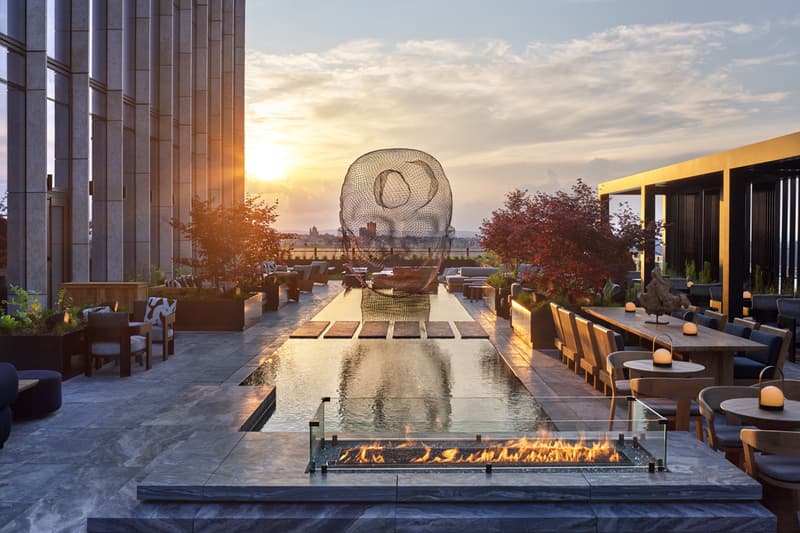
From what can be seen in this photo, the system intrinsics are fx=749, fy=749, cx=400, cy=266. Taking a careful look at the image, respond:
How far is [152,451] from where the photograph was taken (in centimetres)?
614

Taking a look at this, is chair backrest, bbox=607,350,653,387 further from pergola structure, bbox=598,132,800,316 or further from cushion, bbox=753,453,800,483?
pergola structure, bbox=598,132,800,316

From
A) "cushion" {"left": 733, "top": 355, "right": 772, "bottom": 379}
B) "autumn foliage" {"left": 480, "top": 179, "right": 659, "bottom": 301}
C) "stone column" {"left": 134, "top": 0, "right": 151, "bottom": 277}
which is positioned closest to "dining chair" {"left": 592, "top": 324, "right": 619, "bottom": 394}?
"cushion" {"left": 733, "top": 355, "right": 772, "bottom": 379}

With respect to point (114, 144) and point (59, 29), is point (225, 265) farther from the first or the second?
point (59, 29)

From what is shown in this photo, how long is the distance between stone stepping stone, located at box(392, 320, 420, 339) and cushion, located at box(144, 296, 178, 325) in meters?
4.32

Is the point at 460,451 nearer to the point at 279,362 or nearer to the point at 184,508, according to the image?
the point at 184,508

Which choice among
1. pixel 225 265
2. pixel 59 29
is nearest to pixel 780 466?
pixel 225 265

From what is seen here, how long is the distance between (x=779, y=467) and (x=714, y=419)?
0.76 meters

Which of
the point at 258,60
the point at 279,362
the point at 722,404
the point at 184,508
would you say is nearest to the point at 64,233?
the point at 279,362

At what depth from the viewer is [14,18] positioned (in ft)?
42.3

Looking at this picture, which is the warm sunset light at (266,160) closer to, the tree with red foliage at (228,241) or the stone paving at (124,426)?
the tree with red foliage at (228,241)

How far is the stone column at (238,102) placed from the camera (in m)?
29.0

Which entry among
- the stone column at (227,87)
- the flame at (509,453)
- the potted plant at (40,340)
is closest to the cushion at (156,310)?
the potted plant at (40,340)

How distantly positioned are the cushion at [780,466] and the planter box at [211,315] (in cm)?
1091

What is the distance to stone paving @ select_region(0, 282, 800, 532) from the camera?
16.6ft
